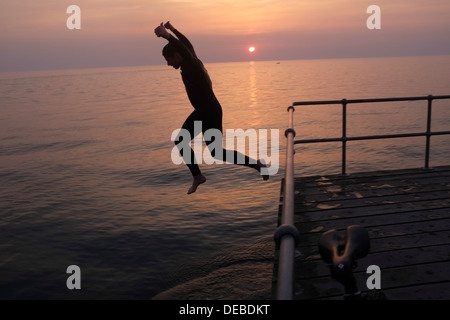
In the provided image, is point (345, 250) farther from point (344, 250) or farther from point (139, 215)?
point (139, 215)

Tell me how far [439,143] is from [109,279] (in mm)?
28355

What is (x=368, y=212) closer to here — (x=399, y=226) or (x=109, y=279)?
(x=399, y=226)

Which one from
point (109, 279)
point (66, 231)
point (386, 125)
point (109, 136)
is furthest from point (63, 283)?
point (386, 125)

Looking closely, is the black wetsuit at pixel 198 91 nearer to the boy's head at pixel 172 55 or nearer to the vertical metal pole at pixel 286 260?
the boy's head at pixel 172 55

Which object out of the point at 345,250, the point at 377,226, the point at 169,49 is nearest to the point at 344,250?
the point at 345,250

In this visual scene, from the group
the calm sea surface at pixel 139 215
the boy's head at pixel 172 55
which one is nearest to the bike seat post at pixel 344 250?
the boy's head at pixel 172 55

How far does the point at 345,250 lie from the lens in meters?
2.09

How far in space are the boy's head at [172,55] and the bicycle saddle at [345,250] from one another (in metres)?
2.46

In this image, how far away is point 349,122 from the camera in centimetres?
4141

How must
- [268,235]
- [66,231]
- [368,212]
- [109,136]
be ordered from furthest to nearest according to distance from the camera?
1. [109,136]
2. [66,231]
3. [268,235]
4. [368,212]

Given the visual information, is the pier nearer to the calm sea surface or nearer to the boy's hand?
the boy's hand

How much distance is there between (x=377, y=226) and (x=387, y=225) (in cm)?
11

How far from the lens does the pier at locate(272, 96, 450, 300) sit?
2.99 metres

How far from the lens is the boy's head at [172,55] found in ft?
13.0
